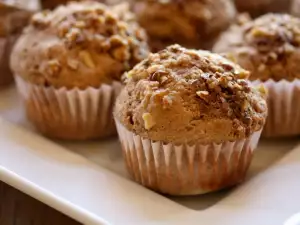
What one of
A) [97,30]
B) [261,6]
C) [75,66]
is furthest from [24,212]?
[261,6]

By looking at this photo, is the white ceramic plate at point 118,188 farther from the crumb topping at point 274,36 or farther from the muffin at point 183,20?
the muffin at point 183,20

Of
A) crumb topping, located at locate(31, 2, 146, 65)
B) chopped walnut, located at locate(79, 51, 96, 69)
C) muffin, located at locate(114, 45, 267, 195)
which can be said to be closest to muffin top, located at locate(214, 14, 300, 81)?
muffin, located at locate(114, 45, 267, 195)

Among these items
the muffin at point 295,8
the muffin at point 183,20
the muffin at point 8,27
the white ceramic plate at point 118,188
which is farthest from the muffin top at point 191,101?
the muffin at point 295,8

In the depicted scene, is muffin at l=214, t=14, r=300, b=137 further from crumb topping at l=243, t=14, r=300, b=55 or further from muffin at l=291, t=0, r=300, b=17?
muffin at l=291, t=0, r=300, b=17

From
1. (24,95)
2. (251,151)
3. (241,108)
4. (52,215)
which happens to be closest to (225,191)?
(251,151)

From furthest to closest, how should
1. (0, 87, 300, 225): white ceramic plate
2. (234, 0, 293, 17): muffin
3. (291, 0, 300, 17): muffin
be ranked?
1. (234, 0, 293, 17): muffin
2. (291, 0, 300, 17): muffin
3. (0, 87, 300, 225): white ceramic plate

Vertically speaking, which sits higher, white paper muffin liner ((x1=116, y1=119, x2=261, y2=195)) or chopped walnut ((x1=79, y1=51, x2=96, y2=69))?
chopped walnut ((x1=79, y1=51, x2=96, y2=69))

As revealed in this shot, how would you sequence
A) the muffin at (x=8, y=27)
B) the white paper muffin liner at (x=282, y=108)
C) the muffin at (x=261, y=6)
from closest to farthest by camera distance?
the white paper muffin liner at (x=282, y=108), the muffin at (x=8, y=27), the muffin at (x=261, y=6)

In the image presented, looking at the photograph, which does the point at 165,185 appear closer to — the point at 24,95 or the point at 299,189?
the point at 299,189
